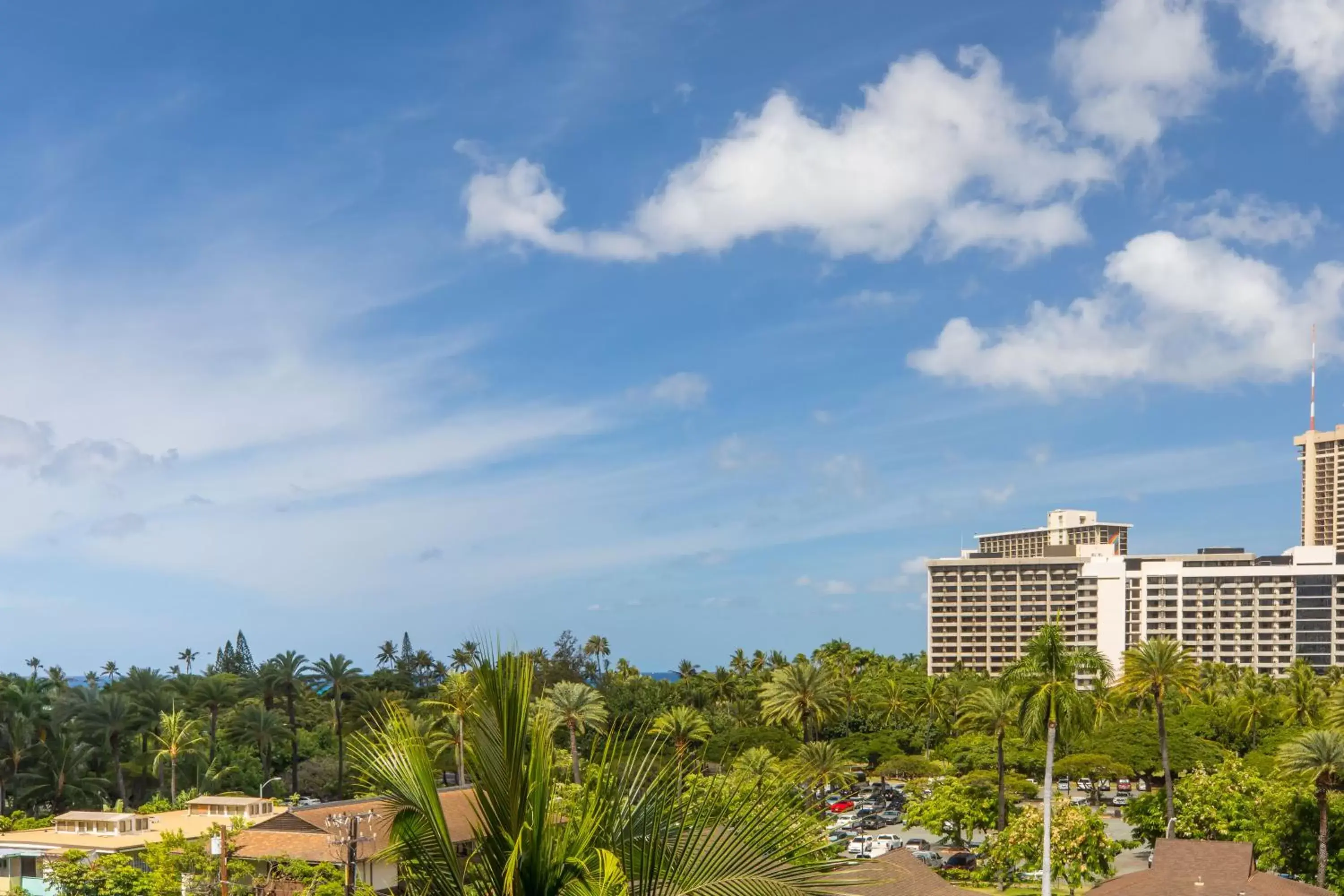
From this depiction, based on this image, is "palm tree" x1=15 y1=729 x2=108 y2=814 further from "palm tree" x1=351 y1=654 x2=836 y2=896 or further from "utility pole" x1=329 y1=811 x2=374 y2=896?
"palm tree" x1=351 y1=654 x2=836 y2=896

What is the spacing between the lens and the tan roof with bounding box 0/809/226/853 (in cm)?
5500

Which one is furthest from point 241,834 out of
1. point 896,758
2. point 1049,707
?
point 896,758

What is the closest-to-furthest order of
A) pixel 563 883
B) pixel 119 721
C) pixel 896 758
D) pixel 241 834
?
pixel 563 883 < pixel 241 834 < pixel 119 721 < pixel 896 758

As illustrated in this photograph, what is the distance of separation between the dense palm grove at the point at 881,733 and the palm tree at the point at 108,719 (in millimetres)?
151

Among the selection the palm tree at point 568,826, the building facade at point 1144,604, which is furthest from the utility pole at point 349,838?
the building facade at point 1144,604

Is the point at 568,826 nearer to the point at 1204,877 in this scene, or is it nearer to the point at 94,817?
the point at 1204,877

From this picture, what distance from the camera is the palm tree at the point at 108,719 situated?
8375 cm

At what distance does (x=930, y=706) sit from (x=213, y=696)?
63623mm

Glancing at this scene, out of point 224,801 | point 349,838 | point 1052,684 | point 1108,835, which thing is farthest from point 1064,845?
point 224,801

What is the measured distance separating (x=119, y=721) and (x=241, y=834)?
122 feet

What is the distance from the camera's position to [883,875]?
6.46m

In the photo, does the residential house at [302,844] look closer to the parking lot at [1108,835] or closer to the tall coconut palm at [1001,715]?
the parking lot at [1108,835]

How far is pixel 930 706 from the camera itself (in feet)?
389

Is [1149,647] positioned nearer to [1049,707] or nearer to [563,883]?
[1049,707]
